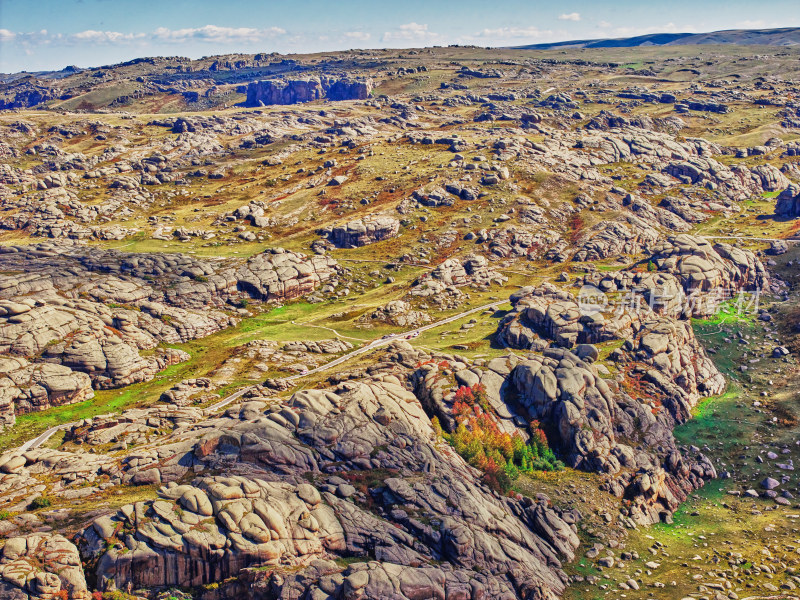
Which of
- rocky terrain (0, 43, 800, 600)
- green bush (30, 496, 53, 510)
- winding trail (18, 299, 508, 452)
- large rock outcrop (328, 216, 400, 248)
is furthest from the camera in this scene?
large rock outcrop (328, 216, 400, 248)

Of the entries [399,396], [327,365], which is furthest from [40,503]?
[327,365]

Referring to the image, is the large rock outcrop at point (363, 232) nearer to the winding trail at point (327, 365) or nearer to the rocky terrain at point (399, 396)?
the rocky terrain at point (399, 396)

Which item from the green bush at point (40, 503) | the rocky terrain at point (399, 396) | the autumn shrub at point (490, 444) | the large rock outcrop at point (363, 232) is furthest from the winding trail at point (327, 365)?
the large rock outcrop at point (363, 232)

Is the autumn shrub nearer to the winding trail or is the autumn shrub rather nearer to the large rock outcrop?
the winding trail

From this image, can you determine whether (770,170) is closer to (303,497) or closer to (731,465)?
(731,465)

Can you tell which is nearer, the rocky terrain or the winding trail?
the rocky terrain

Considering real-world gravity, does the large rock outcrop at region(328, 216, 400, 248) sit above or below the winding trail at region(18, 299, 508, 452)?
above

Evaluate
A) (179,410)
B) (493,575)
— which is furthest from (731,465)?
(179,410)

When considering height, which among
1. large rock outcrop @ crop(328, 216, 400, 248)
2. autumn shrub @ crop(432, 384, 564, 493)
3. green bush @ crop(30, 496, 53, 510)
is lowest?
autumn shrub @ crop(432, 384, 564, 493)

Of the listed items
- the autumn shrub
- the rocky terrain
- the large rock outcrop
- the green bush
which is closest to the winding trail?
the rocky terrain
